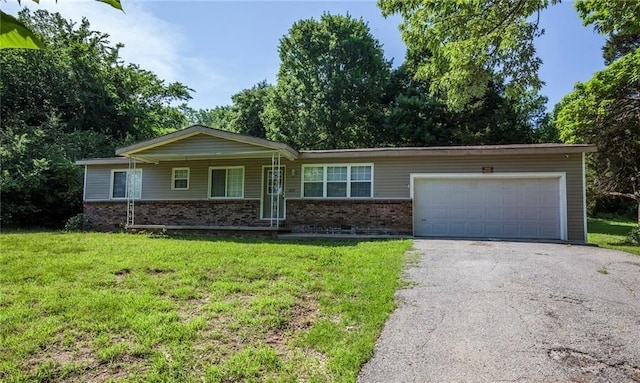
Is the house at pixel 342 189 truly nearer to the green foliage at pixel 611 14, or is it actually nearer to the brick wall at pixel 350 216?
the brick wall at pixel 350 216

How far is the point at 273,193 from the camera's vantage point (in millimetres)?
13969

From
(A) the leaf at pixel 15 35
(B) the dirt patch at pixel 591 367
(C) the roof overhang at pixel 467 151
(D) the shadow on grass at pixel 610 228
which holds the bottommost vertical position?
(B) the dirt patch at pixel 591 367

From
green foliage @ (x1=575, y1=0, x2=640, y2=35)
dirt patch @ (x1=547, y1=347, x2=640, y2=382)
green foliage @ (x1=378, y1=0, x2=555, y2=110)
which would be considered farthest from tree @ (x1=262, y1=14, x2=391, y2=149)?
dirt patch @ (x1=547, y1=347, x2=640, y2=382)

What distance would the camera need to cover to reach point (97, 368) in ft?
11.1

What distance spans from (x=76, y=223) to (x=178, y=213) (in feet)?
13.4

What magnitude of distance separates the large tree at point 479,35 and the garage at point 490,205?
3.01 meters

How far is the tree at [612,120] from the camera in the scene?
47.6 ft

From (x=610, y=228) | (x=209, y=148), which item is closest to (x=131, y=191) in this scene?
(x=209, y=148)

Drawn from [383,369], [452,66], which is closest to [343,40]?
[452,66]

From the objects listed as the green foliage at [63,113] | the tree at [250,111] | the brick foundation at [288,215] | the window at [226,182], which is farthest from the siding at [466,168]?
the tree at [250,111]

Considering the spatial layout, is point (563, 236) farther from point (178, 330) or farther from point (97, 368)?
point (97, 368)

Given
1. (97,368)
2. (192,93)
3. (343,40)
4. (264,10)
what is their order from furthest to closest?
1. (192,93)
2. (343,40)
3. (264,10)
4. (97,368)

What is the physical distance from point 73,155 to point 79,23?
1399 cm

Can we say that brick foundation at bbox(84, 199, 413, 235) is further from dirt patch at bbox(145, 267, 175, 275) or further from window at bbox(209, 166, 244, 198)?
dirt patch at bbox(145, 267, 175, 275)
